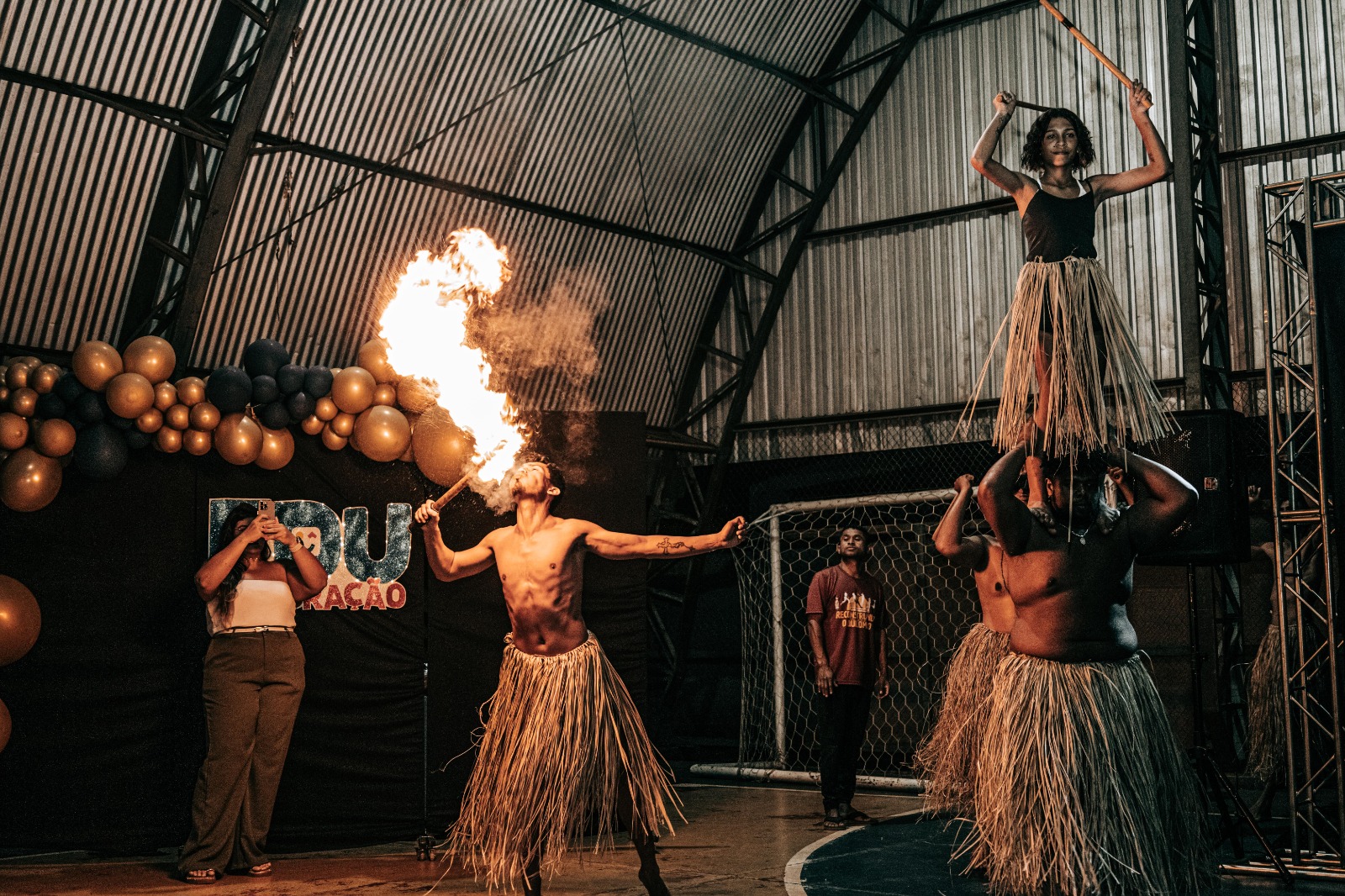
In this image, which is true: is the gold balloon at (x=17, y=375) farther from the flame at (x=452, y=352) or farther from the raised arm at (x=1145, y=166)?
the raised arm at (x=1145, y=166)

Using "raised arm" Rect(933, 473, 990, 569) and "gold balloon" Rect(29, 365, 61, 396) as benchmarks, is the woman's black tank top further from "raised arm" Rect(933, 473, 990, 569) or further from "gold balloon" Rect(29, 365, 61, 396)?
"gold balloon" Rect(29, 365, 61, 396)

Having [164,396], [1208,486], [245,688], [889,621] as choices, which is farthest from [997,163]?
[889,621]

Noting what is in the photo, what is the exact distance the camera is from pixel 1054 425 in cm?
382

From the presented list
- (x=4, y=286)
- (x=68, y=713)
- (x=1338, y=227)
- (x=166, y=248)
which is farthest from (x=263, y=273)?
(x=1338, y=227)

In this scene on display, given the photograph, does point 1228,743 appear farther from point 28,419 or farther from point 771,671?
point 28,419

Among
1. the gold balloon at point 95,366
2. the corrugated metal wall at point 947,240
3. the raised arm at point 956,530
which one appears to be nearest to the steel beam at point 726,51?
the corrugated metal wall at point 947,240

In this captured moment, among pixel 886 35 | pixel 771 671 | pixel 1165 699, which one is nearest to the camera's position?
pixel 1165 699

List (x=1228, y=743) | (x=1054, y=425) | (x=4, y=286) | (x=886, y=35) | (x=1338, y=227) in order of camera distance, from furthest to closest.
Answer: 1. (x=886, y=35)
2. (x=1228, y=743)
3. (x=4, y=286)
4. (x=1338, y=227)
5. (x=1054, y=425)

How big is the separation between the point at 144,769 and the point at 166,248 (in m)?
3.65

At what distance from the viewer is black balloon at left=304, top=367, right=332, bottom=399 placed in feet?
21.1

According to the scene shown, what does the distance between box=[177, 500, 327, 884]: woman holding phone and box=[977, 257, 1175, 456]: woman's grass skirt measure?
3.56 m

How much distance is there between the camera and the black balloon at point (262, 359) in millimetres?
6383

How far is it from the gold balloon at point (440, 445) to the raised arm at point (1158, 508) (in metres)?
3.55

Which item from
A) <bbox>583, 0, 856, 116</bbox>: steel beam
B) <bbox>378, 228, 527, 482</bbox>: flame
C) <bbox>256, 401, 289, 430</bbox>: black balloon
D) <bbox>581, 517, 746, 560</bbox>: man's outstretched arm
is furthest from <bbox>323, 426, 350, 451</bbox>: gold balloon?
<bbox>583, 0, 856, 116</bbox>: steel beam
